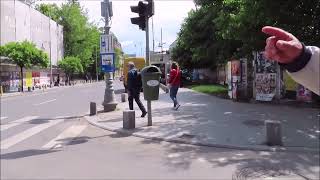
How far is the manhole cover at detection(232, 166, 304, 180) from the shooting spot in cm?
726

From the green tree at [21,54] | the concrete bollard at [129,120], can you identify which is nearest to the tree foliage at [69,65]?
the green tree at [21,54]

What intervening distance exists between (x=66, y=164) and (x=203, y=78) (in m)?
48.2

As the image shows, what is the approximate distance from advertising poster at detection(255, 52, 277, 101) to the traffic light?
7.59 metres

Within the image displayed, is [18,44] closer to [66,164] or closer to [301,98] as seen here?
[301,98]

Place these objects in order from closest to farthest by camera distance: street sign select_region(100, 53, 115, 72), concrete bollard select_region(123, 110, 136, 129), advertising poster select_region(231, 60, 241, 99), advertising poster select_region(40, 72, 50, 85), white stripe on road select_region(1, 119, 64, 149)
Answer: white stripe on road select_region(1, 119, 64, 149) → concrete bollard select_region(123, 110, 136, 129) → street sign select_region(100, 53, 115, 72) → advertising poster select_region(231, 60, 241, 99) → advertising poster select_region(40, 72, 50, 85)

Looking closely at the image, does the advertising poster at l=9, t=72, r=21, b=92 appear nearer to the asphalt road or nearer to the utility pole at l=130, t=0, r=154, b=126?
the utility pole at l=130, t=0, r=154, b=126

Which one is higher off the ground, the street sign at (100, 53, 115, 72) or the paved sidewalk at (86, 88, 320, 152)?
the street sign at (100, 53, 115, 72)

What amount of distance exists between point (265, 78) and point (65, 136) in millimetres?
10907

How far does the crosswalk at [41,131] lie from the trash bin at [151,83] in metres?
2.05

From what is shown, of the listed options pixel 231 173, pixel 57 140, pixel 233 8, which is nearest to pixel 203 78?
pixel 233 8

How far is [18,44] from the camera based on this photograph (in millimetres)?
51938

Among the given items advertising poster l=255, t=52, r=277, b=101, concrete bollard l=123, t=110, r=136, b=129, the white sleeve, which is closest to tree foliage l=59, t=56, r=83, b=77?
advertising poster l=255, t=52, r=277, b=101

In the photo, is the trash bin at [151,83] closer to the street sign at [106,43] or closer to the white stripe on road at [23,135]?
the white stripe on road at [23,135]

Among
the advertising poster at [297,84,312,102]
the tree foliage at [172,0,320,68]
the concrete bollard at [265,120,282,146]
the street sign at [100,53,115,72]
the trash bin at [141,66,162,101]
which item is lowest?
the concrete bollard at [265,120,282,146]
